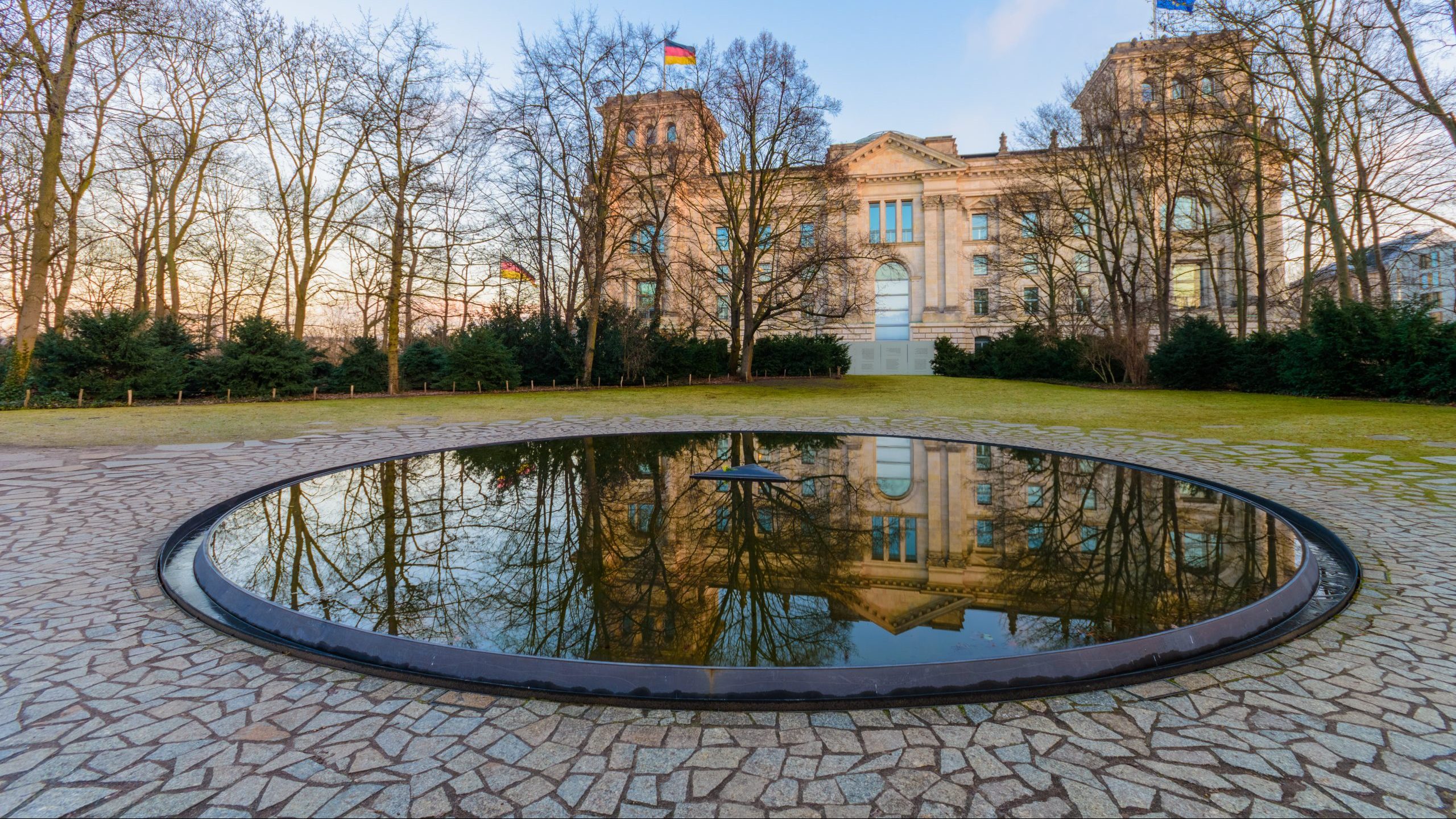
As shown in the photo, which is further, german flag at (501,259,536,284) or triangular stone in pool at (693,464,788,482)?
german flag at (501,259,536,284)

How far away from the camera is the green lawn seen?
1171cm

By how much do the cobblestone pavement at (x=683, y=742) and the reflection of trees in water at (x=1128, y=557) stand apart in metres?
0.38

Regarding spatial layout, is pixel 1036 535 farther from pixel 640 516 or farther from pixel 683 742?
pixel 683 742

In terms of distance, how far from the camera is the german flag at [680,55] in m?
25.8

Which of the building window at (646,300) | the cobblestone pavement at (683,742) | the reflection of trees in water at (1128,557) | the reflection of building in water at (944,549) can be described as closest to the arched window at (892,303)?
the building window at (646,300)

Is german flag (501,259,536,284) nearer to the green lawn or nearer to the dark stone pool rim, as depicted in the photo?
the green lawn

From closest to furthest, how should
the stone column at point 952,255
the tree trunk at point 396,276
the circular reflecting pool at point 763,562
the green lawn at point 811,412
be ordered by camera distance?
1. the circular reflecting pool at point 763,562
2. the green lawn at point 811,412
3. the tree trunk at point 396,276
4. the stone column at point 952,255

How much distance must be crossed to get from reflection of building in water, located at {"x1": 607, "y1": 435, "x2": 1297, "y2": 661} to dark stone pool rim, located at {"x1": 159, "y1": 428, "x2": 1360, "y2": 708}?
0.54 feet

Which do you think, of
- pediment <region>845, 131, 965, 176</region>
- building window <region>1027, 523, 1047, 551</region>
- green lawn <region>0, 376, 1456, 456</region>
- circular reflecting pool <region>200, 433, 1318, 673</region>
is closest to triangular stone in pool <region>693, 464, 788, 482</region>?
circular reflecting pool <region>200, 433, 1318, 673</region>

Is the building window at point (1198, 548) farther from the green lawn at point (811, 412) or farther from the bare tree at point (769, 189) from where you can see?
the bare tree at point (769, 189)

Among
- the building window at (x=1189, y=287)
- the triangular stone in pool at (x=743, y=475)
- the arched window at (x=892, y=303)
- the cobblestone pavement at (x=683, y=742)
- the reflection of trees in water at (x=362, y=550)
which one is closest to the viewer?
the cobblestone pavement at (x=683, y=742)

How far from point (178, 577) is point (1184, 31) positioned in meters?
24.6

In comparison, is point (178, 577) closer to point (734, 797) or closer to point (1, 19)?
point (734, 797)

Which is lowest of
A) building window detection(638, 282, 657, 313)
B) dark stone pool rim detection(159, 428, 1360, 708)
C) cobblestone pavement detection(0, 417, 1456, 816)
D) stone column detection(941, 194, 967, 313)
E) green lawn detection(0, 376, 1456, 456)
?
cobblestone pavement detection(0, 417, 1456, 816)
